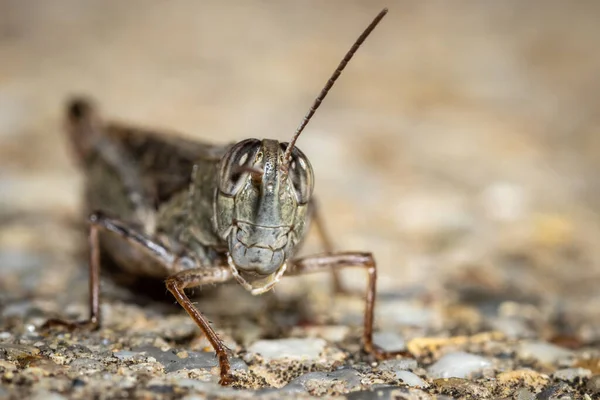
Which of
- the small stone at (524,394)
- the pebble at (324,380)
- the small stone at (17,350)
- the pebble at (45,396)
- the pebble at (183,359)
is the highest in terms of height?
the small stone at (17,350)

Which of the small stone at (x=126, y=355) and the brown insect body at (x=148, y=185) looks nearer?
the small stone at (x=126, y=355)

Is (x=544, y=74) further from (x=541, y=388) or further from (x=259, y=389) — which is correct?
(x=259, y=389)

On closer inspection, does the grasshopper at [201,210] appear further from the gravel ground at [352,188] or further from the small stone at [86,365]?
the small stone at [86,365]

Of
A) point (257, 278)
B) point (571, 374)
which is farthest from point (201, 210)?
point (571, 374)

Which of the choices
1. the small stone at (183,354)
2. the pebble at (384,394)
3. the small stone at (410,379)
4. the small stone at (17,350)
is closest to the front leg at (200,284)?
the small stone at (183,354)

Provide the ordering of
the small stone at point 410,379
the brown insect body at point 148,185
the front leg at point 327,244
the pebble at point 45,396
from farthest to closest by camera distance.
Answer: the front leg at point 327,244
the brown insect body at point 148,185
the small stone at point 410,379
the pebble at point 45,396

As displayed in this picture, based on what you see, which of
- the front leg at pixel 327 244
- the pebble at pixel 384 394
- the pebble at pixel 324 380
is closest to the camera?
the pebble at pixel 384 394

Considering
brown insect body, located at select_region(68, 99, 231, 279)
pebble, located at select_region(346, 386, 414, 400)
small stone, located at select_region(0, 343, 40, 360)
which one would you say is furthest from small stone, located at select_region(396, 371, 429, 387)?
small stone, located at select_region(0, 343, 40, 360)

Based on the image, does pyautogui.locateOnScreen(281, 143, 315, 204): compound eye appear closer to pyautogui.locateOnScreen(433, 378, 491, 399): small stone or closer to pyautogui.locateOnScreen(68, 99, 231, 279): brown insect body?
pyautogui.locateOnScreen(68, 99, 231, 279): brown insect body
